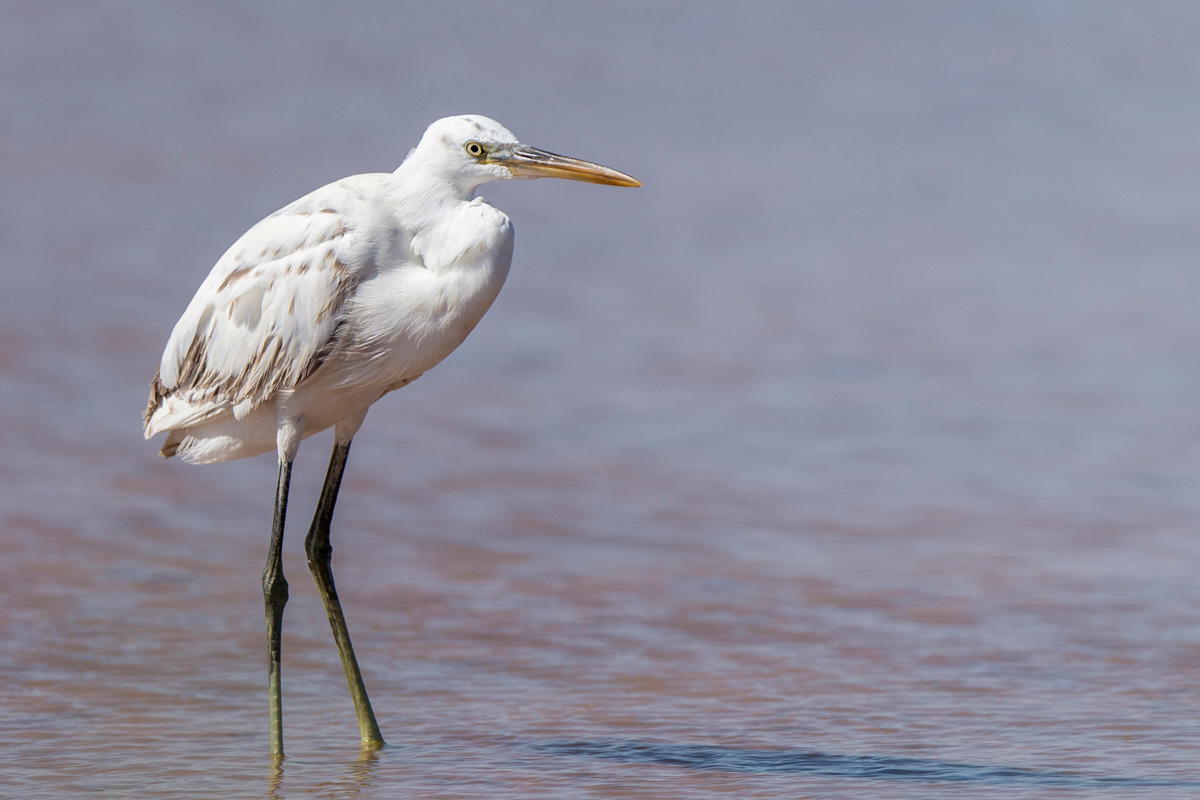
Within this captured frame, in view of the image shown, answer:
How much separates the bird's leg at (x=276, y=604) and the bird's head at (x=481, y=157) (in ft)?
3.13

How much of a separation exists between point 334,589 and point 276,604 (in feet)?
0.70

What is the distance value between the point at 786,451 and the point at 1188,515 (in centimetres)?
240

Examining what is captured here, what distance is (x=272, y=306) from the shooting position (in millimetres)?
4660

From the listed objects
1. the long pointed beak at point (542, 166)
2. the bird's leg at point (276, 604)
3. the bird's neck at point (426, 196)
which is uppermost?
the long pointed beak at point (542, 166)

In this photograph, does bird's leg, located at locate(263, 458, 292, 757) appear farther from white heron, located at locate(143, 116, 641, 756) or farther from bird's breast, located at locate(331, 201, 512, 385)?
bird's breast, located at locate(331, 201, 512, 385)

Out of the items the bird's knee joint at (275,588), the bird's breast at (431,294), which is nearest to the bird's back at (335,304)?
the bird's breast at (431,294)

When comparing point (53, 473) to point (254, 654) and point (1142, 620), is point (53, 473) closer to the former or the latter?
point (254, 654)

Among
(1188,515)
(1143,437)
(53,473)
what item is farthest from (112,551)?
(1143,437)

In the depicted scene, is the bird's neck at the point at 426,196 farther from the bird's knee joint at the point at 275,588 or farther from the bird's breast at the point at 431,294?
the bird's knee joint at the point at 275,588

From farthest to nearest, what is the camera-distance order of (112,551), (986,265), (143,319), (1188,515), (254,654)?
(986,265) → (143,319) → (1188,515) → (112,551) → (254,654)

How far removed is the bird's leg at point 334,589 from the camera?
491 cm

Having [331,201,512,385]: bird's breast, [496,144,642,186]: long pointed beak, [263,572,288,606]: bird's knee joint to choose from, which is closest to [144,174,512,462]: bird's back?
[331,201,512,385]: bird's breast

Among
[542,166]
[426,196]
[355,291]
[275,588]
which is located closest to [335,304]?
[355,291]

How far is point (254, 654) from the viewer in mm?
5934
